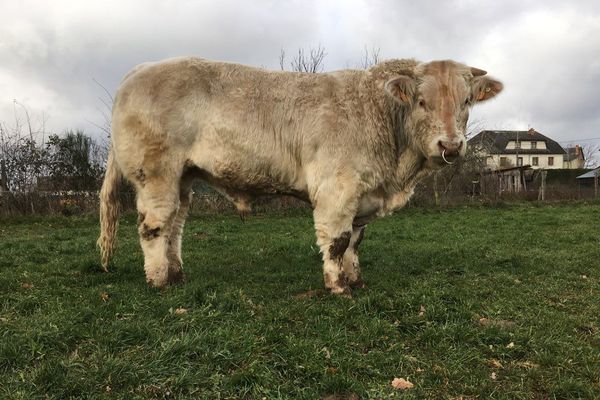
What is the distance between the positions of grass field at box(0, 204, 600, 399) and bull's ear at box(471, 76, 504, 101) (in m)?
2.52

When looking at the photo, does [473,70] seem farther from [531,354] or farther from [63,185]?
[63,185]

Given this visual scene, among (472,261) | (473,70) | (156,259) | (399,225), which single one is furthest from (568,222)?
(156,259)

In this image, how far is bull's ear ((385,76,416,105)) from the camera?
5672mm

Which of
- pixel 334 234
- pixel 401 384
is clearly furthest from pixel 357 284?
pixel 401 384

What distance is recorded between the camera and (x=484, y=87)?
245 inches

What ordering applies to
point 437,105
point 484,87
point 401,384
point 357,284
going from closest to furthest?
1. point 401,384
2. point 437,105
3. point 484,87
4. point 357,284

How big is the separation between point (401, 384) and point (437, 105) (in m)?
3.30

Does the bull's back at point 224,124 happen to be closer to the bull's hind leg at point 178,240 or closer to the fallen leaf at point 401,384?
the bull's hind leg at point 178,240

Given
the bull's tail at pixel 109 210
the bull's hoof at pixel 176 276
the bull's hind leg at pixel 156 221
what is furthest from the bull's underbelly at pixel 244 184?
the bull's hoof at pixel 176 276

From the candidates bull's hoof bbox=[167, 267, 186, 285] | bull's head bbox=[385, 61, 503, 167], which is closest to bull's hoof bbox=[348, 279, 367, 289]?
bull's head bbox=[385, 61, 503, 167]

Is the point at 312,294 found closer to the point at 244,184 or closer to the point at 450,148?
the point at 244,184

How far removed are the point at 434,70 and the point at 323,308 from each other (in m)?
3.10

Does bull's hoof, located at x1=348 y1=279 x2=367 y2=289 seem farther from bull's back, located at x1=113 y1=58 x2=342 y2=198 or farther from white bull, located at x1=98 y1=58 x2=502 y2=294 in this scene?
bull's back, located at x1=113 y1=58 x2=342 y2=198

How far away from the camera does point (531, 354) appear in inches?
163
